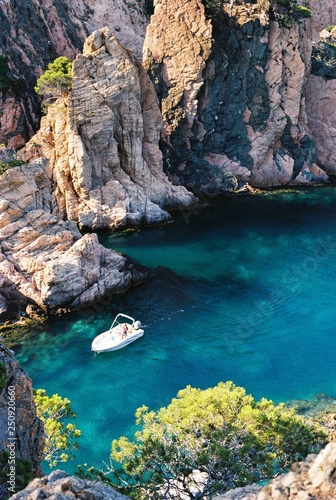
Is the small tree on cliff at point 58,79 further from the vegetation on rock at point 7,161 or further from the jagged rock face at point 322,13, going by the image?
the jagged rock face at point 322,13

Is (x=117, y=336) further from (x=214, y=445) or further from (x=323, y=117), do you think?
(x=323, y=117)

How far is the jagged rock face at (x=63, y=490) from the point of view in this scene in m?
7.60

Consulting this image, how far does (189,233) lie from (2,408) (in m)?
31.6

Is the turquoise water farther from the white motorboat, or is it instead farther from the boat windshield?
the boat windshield

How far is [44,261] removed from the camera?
29.3m

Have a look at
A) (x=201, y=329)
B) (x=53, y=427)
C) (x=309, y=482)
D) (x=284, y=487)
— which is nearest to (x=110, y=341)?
(x=201, y=329)

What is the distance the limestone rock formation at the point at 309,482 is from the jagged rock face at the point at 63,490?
10.1 ft

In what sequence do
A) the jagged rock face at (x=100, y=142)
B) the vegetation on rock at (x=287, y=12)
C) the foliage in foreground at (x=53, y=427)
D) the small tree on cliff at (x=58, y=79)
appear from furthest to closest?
the vegetation on rock at (x=287, y=12), the small tree on cliff at (x=58, y=79), the jagged rock face at (x=100, y=142), the foliage in foreground at (x=53, y=427)

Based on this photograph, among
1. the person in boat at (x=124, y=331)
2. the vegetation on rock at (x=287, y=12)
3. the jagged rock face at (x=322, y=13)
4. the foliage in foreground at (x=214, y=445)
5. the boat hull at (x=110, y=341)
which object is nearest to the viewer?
the foliage in foreground at (x=214, y=445)

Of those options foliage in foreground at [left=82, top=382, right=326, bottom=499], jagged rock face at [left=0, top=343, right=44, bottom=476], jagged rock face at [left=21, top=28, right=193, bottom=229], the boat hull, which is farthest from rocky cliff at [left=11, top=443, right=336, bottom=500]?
jagged rock face at [left=21, top=28, right=193, bottom=229]

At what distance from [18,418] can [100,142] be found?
31559 millimetres

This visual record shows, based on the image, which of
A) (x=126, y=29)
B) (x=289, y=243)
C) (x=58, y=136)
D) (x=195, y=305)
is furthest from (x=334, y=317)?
(x=126, y=29)

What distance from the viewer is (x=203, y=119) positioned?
49.3 metres

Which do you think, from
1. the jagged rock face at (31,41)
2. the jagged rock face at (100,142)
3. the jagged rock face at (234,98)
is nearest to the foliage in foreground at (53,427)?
the jagged rock face at (100,142)
